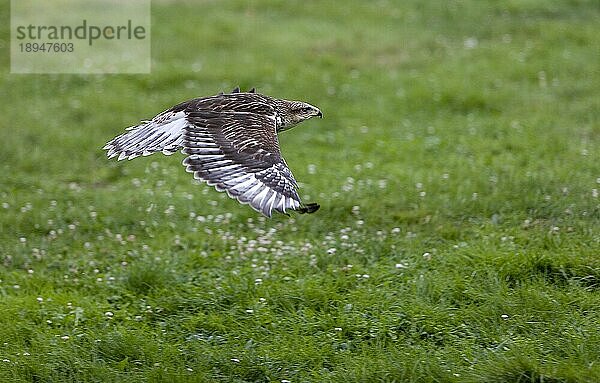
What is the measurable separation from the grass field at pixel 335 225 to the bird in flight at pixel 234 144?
3.79ft

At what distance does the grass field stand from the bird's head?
114cm

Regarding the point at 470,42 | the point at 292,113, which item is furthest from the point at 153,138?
the point at 470,42

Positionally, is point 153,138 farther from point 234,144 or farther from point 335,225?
point 335,225

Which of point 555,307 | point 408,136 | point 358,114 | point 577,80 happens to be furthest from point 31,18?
point 555,307

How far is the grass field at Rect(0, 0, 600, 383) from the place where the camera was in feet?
20.9

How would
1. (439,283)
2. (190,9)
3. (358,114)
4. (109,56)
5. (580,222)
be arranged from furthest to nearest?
(190,9), (109,56), (358,114), (580,222), (439,283)

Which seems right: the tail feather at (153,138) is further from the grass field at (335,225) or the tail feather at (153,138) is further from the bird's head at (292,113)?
the grass field at (335,225)

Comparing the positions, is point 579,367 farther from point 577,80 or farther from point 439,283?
point 577,80

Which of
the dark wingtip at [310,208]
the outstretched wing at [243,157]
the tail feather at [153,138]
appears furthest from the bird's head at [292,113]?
the dark wingtip at [310,208]

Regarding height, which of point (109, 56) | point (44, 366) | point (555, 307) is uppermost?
point (109, 56)

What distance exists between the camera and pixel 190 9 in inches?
674

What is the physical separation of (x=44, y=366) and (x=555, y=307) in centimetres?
365

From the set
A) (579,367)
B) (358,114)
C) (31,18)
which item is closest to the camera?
(579,367)

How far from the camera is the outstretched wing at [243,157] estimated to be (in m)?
5.98
